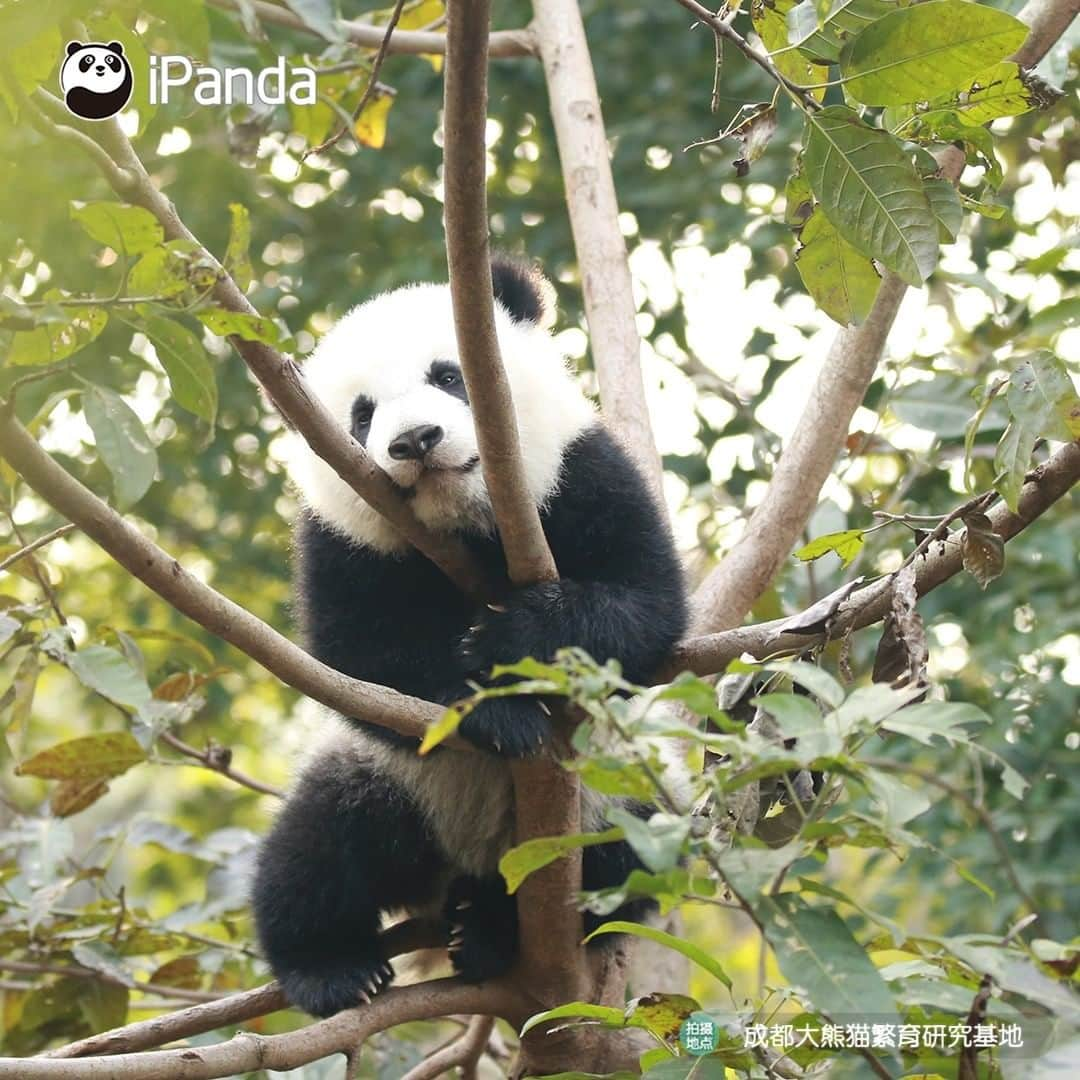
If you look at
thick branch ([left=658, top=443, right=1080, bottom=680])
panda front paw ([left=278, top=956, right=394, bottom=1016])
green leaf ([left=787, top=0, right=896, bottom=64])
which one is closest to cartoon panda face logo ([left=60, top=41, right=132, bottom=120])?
green leaf ([left=787, top=0, right=896, bottom=64])

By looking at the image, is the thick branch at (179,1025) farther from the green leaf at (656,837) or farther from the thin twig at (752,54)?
the thin twig at (752,54)

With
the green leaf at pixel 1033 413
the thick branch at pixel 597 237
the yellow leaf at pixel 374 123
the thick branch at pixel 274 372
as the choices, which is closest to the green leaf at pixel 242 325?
the thick branch at pixel 274 372

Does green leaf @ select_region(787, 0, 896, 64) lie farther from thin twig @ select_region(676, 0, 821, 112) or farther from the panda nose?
the panda nose

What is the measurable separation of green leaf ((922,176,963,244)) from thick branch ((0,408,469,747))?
52.7 inches

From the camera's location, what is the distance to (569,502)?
3.68 metres

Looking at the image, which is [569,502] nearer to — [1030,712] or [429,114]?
[1030,712]

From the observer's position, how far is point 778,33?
2721 millimetres

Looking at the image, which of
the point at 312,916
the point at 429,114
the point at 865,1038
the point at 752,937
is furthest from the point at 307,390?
the point at 752,937

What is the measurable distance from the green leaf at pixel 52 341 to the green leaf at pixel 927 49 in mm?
1337

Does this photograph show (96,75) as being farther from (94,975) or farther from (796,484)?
(94,975)

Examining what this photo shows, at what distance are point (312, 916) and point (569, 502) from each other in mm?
1311

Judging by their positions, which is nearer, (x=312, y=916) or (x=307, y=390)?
(x=307, y=390)

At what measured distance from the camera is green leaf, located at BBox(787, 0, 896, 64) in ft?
7.93

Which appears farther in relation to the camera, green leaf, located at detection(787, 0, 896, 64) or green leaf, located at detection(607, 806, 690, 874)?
green leaf, located at detection(787, 0, 896, 64)
